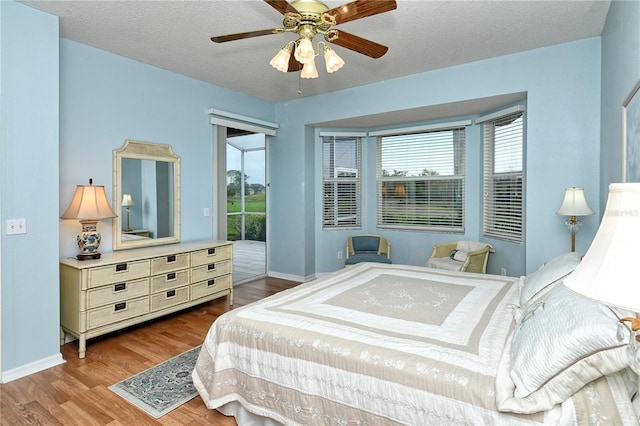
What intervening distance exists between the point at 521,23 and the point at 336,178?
3128mm

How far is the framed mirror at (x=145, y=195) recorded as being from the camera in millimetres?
3609

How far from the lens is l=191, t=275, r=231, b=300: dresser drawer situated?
3.81 metres

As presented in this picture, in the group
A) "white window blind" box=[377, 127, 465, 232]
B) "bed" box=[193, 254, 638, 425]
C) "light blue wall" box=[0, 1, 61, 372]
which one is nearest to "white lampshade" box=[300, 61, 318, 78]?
"bed" box=[193, 254, 638, 425]

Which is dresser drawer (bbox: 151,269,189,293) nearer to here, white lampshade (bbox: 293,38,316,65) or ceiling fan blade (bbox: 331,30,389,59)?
white lampshade (bbox: 293,38,316,65)

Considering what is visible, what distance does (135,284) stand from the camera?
127 inches

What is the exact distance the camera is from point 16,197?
2.58 meters

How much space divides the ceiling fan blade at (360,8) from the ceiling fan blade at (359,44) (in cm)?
15

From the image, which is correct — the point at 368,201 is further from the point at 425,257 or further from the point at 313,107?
the point at 313,107

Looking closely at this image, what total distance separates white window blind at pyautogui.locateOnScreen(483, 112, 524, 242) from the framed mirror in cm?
387

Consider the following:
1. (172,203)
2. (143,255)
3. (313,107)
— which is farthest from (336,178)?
(143,255)

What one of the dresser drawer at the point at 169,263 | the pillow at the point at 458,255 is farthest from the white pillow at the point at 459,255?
the dresser drawer at the point at 169,263

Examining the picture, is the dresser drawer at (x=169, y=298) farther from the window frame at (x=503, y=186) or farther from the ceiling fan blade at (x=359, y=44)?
the window frame at (x=503, y=186)

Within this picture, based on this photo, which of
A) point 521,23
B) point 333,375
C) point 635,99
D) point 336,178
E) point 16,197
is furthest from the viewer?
point 336,178

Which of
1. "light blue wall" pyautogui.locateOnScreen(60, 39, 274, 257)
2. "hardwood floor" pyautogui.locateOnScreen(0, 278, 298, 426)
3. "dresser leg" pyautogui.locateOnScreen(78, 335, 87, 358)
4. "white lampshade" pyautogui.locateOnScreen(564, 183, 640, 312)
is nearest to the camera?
"white lampshade" pyautogui.locateOnScreen(564, 183, 640, 312)
